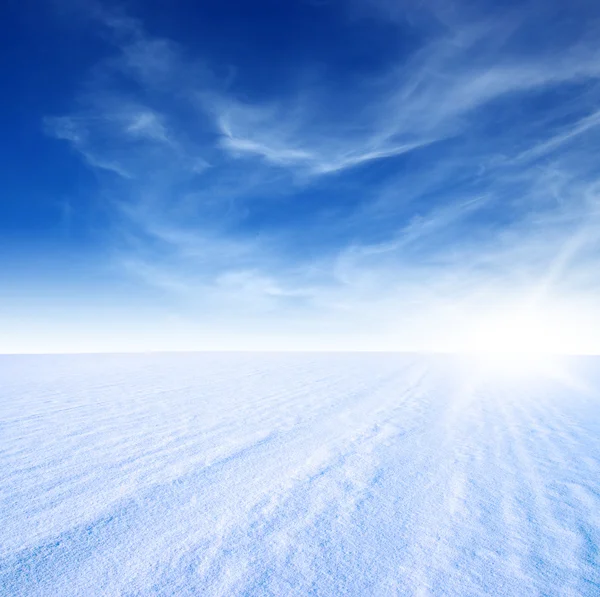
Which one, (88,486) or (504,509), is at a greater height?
(88,486)

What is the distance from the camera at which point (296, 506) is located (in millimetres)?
3422

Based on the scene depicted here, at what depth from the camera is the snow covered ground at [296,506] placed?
242 centimetres

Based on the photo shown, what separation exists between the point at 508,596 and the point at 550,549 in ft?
2.70

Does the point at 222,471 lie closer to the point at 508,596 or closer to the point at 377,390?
the point at 508,596

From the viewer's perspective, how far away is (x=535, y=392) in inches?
478

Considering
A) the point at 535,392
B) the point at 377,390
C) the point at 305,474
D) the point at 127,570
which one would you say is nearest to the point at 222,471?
the point at 305,474

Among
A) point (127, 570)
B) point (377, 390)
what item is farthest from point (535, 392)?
point (127, 570)

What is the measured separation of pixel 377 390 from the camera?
1180 centimetres

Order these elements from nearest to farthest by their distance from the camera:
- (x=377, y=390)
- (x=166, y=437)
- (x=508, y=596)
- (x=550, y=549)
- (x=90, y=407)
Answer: (x=508, y=596) → (x=550, y=549) → (x=166, y=437) → (x=90, y=407) → (x=377, y=390)

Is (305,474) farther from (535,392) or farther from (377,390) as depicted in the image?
(535,392)

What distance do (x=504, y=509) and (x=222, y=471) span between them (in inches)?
120

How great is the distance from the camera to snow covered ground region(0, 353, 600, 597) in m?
2.42

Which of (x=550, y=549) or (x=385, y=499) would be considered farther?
(x=385, y=499)

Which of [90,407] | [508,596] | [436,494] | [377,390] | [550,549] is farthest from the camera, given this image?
[377,390]
